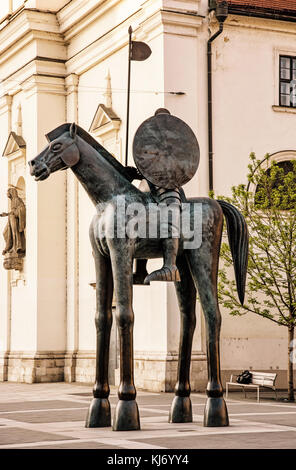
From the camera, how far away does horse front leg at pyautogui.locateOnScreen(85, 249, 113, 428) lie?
12.8 m

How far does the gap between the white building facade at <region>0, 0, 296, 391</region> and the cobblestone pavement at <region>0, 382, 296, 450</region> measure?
11.3 feet

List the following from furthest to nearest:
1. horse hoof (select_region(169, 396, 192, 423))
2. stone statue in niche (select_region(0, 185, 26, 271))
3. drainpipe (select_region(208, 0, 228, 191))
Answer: stone statue in niche (select_region(0, 185, 26, 271)) < drainpipe (select_region(208, 0, 228, 191)) < horse hoof (select_region(169, 396, 192, 423))

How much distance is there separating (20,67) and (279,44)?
31.3 ft

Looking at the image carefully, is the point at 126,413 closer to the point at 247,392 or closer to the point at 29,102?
the point at 247,392

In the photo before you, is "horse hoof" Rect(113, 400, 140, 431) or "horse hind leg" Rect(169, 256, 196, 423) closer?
"horse hoof" Rect(113, 400, 140, 431)

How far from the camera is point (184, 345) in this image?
13.5 meters

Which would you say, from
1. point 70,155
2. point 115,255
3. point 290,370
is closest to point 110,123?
point 290,370

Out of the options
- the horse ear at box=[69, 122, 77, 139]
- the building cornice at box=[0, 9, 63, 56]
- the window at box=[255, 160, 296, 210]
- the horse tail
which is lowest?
the horse tail

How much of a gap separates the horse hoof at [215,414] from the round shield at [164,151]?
117 inches

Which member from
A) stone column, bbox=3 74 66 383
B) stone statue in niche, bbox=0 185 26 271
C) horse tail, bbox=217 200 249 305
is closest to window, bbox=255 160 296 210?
horse tail, bbox=217 200 249 305

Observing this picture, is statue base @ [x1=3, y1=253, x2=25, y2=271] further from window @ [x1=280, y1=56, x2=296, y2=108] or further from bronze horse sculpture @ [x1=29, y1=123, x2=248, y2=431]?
bronze horse sculpture @ [x1=29, y1=123, x2=248, y2=431]

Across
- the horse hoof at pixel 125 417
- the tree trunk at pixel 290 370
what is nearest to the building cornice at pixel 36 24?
the tree trunk at pixel 290 370

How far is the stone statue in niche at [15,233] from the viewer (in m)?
30.9

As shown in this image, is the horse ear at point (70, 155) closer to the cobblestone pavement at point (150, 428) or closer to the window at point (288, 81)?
the cobblestone pavement at point (150, 428)
